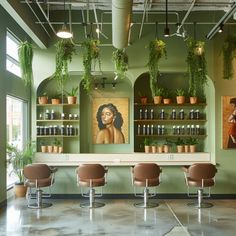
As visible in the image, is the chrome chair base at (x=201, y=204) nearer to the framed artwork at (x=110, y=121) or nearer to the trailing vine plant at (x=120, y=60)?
the framed artwork at (x=110, y=121)

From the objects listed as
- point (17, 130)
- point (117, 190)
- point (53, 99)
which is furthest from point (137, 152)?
point (17, 130)

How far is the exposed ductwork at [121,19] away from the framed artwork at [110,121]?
2043mm

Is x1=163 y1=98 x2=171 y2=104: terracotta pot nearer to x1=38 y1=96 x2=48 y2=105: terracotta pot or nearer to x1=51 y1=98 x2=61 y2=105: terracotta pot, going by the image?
x1=51 y1=98 x2=61 y2=105: terracotta pot

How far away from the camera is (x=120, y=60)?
6.98 m

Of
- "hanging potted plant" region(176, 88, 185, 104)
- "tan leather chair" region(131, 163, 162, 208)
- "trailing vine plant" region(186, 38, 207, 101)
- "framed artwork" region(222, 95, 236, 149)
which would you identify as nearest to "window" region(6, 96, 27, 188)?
"tan leather chair" region(131, 163, 162, 208)

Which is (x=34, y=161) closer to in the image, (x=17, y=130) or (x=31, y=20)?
(x=17, y=130)

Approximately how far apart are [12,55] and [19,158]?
218 cm

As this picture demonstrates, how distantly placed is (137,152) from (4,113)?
310cm

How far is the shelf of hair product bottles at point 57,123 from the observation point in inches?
307

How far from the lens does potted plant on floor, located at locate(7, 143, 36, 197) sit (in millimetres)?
6976

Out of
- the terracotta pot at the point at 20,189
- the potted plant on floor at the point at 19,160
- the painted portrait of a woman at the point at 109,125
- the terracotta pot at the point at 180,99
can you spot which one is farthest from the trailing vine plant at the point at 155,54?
the terracotta pot at the point at 20,189

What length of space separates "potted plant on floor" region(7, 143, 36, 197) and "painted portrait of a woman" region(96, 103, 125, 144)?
1656 millimetres

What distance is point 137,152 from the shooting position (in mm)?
7883

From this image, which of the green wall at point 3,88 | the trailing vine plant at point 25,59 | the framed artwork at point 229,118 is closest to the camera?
the green wall at point 3,88
